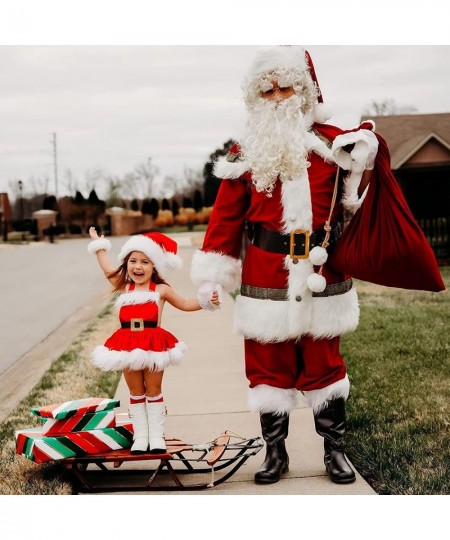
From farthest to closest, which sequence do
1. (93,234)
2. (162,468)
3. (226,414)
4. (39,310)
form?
(39,310) → (226,414) → (93,234) → (162,468)

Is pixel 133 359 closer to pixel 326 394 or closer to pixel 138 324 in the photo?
pixel 138 324

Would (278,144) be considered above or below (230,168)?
above

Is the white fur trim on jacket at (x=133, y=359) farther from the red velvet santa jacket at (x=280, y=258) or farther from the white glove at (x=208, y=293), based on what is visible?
the red velvet santa jacket at (x=280, y=258)

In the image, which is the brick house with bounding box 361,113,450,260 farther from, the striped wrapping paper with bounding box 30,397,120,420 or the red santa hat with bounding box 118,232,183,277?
the striped wrapping paper with bounding box 30,397,120,420

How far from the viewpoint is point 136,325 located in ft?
12.5

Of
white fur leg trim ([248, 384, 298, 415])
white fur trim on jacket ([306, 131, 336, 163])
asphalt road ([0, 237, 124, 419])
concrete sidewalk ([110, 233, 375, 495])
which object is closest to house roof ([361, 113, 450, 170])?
asphalt road ([0, 237, 124, 419])

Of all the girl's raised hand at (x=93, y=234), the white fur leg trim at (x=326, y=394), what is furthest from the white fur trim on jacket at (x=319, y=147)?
the girl's raised hand at (x=93, y=234)

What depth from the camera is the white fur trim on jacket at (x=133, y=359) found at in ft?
12.2

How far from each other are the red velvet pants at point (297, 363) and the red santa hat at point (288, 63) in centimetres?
116

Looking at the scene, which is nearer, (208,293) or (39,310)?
(208,293)

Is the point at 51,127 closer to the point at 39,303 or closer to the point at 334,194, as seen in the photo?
the point at 334,194

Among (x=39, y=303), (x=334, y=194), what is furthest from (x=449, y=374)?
(x=39, y=303)

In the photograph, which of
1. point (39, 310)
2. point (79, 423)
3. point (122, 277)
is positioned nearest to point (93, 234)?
point (122, 277)

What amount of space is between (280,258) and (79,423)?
1315 mm
